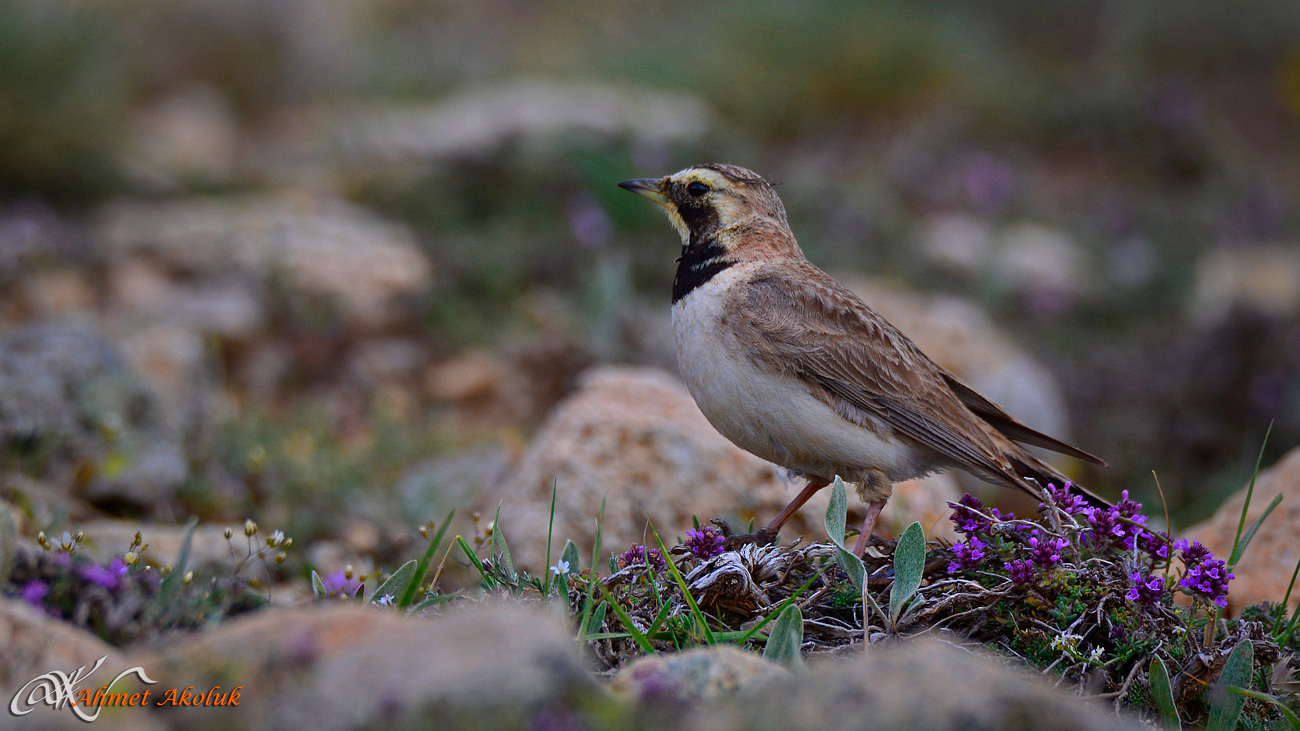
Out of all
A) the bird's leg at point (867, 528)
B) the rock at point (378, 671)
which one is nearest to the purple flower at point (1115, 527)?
the bird's leg at point (867, 528)

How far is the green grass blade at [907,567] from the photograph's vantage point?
288cm

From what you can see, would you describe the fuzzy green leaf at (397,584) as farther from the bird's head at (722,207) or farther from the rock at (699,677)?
the bird's head at (722,207)

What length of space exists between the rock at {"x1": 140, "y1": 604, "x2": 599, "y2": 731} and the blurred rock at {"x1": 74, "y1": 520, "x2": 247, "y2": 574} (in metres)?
2.16

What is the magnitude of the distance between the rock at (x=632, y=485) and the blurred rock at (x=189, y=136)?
7.67m

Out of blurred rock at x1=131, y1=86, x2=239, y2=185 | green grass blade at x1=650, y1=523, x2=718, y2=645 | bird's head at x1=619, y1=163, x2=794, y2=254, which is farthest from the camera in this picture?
blurred rock at x1=131, y1=86, x2=239, y2=185

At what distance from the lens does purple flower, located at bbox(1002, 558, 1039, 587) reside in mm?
2930

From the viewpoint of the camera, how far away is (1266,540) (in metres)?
4.10

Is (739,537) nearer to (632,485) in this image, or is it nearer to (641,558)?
(641,558)

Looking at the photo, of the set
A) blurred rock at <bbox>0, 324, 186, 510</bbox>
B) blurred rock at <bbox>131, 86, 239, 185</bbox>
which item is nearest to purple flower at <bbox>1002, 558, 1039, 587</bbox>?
blurred rock at <bbox>0, 324, 186, 510</bbox>

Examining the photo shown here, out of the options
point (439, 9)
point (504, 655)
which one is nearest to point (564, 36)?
point (439, 9)

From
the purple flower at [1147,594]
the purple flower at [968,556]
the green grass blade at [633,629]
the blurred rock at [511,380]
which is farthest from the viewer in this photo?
the blurred rock at [511,380]

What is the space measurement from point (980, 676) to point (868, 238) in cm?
809

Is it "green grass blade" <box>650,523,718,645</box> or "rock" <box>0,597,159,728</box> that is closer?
"rock" <box>0,597,159,728</box>

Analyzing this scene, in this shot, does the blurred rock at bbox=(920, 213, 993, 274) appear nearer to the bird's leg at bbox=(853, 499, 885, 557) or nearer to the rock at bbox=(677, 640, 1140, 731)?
the bird's leg at bbox=(853, 499, 885, 557)
